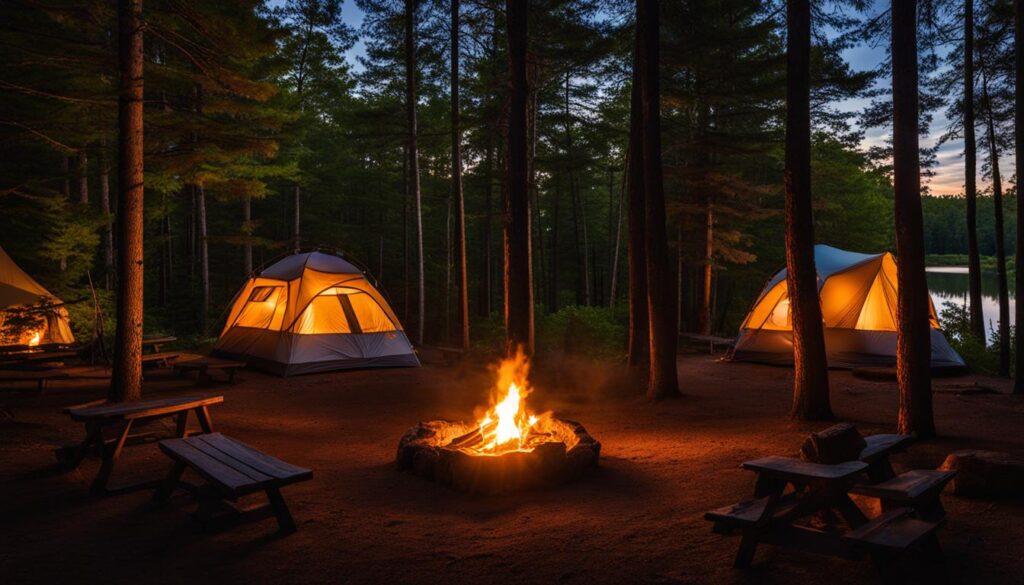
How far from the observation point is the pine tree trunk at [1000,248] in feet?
46.0

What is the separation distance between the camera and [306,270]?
1371 centimetres

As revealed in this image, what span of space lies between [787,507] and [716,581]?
852 millimetres

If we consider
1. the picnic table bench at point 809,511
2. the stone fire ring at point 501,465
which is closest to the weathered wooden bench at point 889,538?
the picnic table bench at point 809,511

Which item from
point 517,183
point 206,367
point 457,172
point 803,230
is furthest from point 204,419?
point 457,172

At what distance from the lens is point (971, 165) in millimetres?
15227

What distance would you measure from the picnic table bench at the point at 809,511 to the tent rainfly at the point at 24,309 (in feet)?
44.1

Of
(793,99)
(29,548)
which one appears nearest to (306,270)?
(29,548)

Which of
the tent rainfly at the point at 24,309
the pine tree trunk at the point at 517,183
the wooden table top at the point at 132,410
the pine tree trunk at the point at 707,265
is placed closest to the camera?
the wooden table top at the point at 132,410

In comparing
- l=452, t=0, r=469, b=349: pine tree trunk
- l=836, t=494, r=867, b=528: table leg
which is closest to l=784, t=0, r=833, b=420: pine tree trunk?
l=836, t=494, r=867, b=528: table leg

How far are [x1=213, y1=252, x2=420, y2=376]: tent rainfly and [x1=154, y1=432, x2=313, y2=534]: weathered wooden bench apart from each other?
769cm

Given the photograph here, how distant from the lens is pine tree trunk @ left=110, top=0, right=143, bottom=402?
8.66 meters

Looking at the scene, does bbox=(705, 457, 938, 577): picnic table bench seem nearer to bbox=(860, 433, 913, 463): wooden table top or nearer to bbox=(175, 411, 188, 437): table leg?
bbox=(860, 433, 913, 463): wooden table top

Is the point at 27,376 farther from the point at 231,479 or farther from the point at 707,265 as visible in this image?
the point at 707,265

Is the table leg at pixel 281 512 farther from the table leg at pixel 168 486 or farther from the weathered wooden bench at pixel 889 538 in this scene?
the weathered wooden bench at pixel 889 538
